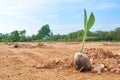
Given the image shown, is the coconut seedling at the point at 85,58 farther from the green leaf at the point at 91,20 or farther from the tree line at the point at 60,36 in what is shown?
the tree line at the point at 60,36

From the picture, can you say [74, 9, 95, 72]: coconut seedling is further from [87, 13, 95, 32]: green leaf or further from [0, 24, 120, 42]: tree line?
[0, 24, 120, 42]: tree line

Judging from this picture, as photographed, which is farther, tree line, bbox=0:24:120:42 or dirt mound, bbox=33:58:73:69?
tree line, bbox=0:24:120:42

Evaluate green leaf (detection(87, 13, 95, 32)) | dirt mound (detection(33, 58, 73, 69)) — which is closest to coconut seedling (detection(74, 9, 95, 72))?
green leaf (detection(87, 13, 95, 32))

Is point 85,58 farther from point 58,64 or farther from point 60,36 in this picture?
point 60,36

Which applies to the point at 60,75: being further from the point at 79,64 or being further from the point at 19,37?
the point at 19,37

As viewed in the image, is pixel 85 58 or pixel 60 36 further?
pixel 60 36

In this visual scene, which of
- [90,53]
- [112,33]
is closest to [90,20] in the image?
Result: [90,53]

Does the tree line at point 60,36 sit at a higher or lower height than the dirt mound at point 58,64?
higher

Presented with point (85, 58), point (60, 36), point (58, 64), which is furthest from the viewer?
point (60, 36)

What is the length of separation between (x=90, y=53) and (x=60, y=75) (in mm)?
2582

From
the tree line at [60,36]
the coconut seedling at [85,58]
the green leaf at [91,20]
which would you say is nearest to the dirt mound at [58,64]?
the coconut seedling at [85,58]

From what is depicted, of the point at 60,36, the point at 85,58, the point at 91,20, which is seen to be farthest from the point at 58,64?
the point at 60,36

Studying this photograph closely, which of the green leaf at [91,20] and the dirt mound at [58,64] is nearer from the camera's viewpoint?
the green leaf at [91,20]

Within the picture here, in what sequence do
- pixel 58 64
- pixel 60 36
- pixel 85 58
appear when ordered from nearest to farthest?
pixel 85 58
pixel 58 64
pixel 60 36
